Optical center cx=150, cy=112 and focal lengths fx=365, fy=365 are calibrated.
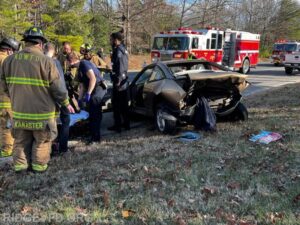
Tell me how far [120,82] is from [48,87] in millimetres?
2474

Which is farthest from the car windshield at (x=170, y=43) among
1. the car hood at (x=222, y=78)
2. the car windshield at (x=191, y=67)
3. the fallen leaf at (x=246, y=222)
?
the fallen leaf at (x=246, y=222)

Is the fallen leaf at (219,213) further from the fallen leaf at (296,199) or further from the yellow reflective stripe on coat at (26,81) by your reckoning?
the yellow reflective stripe on coat at (26,81)

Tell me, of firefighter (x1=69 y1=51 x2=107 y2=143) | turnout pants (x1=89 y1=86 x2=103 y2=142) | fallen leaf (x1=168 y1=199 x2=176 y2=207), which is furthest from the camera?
turnout pants (x1=89 y1=86 x2=103 y2=142)

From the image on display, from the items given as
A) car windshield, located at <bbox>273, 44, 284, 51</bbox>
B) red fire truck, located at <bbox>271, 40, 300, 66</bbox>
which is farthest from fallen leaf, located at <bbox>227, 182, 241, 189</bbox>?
car windshield, located at <bbox>273, 44, 284, 51</bbox>

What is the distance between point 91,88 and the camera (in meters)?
5.75

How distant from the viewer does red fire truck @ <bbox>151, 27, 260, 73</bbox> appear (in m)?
16.8

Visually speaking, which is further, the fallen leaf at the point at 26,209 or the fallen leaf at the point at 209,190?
the fallen leaf at the point at 209,190

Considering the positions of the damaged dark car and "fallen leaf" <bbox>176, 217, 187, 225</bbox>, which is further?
the damaged dark car

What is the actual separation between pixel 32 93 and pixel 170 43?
13284 millimetres

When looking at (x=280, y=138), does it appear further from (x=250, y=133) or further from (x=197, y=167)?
(x=197, y=167)

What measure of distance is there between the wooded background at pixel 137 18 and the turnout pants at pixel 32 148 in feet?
50.5

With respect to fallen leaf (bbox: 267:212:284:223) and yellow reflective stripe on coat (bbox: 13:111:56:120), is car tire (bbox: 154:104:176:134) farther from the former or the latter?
fallen leaf (bbox: 267:212:284:223)

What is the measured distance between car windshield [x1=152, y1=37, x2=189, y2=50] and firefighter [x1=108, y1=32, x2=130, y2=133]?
10.2 metres

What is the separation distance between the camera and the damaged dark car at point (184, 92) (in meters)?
6.41
